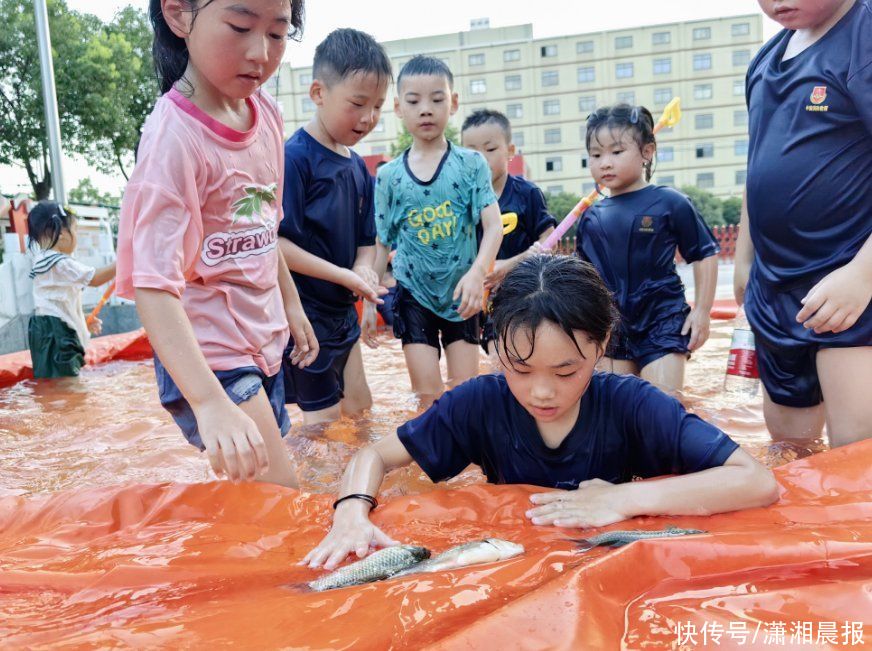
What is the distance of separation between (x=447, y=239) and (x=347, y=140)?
2.38 feet

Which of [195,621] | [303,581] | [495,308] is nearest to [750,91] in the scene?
[495,308]

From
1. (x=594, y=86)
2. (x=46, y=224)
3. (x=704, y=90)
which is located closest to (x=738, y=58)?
(x=704, y=90)

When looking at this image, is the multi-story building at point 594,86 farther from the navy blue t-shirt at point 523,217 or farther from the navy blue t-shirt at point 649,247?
the navy blue t-shirt at point 649,247

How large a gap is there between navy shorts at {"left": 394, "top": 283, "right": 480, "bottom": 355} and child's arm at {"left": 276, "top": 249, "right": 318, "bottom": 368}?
3.82 ft

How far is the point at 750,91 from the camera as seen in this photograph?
2.35 m

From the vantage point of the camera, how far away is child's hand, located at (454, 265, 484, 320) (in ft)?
10.2

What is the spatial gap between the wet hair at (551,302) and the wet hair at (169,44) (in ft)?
2.74

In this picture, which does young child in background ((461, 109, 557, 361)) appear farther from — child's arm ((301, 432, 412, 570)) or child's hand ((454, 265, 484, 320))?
child's arm ((301, 432, 412, 570))

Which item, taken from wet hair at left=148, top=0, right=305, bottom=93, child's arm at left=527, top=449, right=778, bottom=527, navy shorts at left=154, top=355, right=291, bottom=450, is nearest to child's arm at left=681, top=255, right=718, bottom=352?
child's arm at left=527, top=449, right=778, bottom=527

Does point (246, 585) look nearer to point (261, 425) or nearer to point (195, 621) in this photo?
point (195, 621)

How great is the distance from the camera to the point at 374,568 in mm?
1397

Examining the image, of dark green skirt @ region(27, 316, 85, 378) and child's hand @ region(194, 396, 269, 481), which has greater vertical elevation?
child's hand @ region(194, 396, 269, 481)

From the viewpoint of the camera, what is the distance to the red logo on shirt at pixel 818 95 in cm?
199

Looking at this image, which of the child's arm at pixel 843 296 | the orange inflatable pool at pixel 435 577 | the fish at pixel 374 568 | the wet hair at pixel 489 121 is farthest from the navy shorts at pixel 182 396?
the wet hair at pixel 489 121
